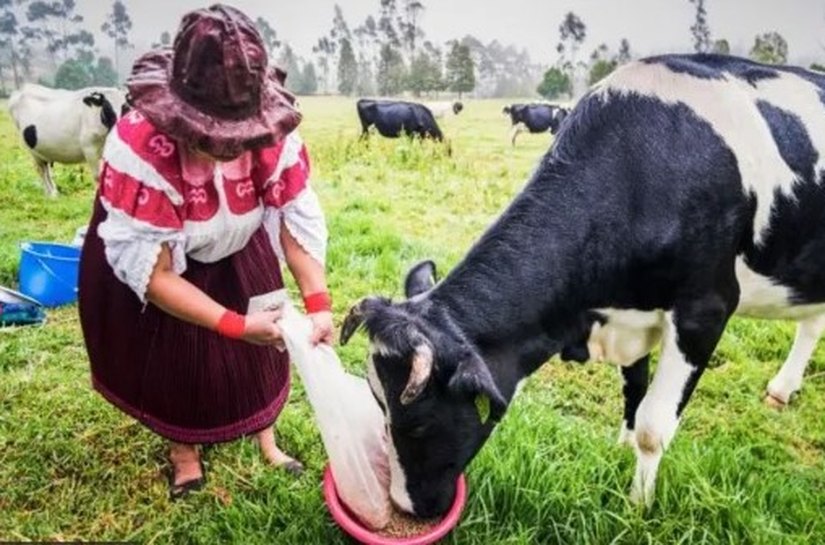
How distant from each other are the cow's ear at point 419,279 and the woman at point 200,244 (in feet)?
0.99

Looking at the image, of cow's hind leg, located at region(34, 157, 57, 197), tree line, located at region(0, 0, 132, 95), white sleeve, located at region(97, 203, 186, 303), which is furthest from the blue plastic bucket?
tree line, located at region(0, 0, 132, 95)

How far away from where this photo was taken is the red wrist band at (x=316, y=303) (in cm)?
257

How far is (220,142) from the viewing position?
6.66 ft

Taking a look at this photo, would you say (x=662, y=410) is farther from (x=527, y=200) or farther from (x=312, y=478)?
(x=312, y=478)

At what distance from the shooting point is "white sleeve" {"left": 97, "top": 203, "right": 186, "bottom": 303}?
2.20 m

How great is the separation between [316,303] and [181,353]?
0.57 meters

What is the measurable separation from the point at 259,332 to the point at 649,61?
1.78 meters

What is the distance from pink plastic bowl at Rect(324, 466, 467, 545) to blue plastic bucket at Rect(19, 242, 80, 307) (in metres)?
3.17

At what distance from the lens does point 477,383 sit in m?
2.03

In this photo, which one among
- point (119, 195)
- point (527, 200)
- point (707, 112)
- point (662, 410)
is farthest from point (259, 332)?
point (707, 112)

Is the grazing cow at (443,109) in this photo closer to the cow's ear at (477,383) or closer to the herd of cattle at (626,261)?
the herd of cattle at (626,261)

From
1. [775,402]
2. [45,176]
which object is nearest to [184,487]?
[775,402]

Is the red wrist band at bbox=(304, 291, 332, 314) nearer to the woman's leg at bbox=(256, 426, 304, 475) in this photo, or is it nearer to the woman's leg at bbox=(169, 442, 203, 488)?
the woman's leg at bbox=(256, 426, 304, 475)

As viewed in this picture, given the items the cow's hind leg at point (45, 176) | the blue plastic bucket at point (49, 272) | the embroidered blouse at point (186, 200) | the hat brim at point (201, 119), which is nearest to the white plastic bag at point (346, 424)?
Answer: the embroidered blouse at point (186, 200)
